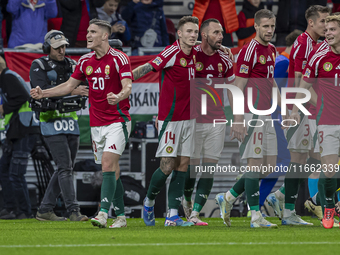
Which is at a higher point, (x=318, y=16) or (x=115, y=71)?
(x=318, y=16)

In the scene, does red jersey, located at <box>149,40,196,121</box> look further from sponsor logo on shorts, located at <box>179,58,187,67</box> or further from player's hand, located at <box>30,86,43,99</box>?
player's hand, located at <box>30,86,43,99</box>

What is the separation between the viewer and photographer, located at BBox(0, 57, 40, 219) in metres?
8.90

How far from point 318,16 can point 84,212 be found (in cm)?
473

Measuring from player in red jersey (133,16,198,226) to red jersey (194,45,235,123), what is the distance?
1.02 feet

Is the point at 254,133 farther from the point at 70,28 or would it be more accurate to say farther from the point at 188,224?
the point at 70,28

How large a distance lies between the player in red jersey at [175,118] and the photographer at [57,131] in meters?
1.66

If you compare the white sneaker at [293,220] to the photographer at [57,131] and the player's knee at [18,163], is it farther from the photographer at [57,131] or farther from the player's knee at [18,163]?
the player's knee at [18,163]

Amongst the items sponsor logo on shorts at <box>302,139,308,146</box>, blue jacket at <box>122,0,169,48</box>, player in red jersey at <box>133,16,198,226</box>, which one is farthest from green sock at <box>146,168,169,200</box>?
blue jacket at <box>122,0,169,48</box>

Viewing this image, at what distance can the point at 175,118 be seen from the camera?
6.74m

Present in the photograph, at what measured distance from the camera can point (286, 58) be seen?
803 centimetres

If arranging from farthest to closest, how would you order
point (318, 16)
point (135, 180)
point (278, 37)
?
point (278, 37) < point (135, 180) < point (318, 16)

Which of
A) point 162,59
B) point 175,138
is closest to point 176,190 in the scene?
point 175,138

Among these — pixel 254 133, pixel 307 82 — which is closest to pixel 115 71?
pixel 254 133

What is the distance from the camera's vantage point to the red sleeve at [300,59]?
7.19 metres
